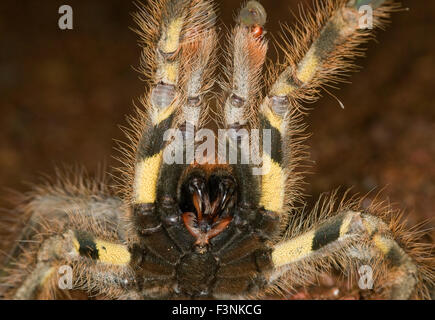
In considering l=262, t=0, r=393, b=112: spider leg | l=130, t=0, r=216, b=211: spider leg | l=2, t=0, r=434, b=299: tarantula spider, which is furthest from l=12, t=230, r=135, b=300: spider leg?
l=262, t=0, r=393, b=112: spider leg

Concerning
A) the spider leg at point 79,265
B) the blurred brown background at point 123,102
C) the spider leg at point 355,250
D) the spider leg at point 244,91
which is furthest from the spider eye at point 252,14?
the blurred brown background at point 123,102

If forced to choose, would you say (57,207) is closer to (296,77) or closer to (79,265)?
(79,265)

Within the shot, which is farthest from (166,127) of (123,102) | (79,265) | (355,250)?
(123,102)

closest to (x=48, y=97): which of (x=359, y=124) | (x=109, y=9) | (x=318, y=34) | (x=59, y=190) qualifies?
(x=109, y=9)

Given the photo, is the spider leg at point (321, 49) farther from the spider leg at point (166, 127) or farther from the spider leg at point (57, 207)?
the spider leg at point (57, 207)

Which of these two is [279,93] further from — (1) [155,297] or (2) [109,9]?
(2) [109,9]

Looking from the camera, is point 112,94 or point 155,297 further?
point 112,94
